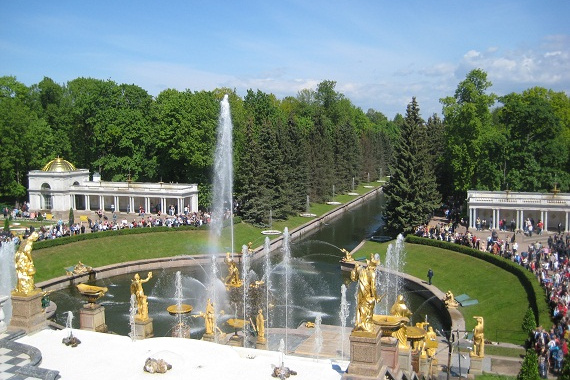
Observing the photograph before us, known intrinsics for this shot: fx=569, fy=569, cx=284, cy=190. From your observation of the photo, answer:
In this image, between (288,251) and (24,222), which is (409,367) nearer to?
(288,251)

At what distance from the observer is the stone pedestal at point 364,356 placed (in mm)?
14508

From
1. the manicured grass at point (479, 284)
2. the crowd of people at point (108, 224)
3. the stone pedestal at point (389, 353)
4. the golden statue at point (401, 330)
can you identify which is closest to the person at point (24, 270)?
the stone pedestal at point (389, 353)

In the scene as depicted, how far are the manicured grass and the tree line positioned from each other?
7.27 m

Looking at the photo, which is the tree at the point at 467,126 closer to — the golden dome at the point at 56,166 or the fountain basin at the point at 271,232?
the fountain basin at the point at 271,232

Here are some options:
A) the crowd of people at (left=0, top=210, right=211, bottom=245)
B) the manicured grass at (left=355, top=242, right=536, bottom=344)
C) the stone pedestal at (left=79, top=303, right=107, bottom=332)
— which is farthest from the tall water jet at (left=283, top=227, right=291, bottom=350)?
the crowd of people at (left=0, top=210, right=211, bottom=245)

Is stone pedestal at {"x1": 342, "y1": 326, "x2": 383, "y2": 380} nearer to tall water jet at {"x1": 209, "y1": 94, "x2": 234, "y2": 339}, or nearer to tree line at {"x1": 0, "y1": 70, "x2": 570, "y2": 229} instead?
tall water jet at {"x1": 209, "y1": 94, "x2": 234, "y2": 339}

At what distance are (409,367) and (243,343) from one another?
7.30 meters

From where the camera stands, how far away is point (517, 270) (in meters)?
33.5

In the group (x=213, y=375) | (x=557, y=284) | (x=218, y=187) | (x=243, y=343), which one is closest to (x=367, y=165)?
(x=218, y=187)

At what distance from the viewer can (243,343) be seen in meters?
22.7

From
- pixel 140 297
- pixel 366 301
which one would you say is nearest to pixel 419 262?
pixel 140 297

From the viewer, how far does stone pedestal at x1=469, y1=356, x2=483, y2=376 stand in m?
21.0

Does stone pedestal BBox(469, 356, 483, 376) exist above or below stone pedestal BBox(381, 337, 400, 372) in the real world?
below

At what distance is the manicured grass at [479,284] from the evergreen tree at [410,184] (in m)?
3.57
